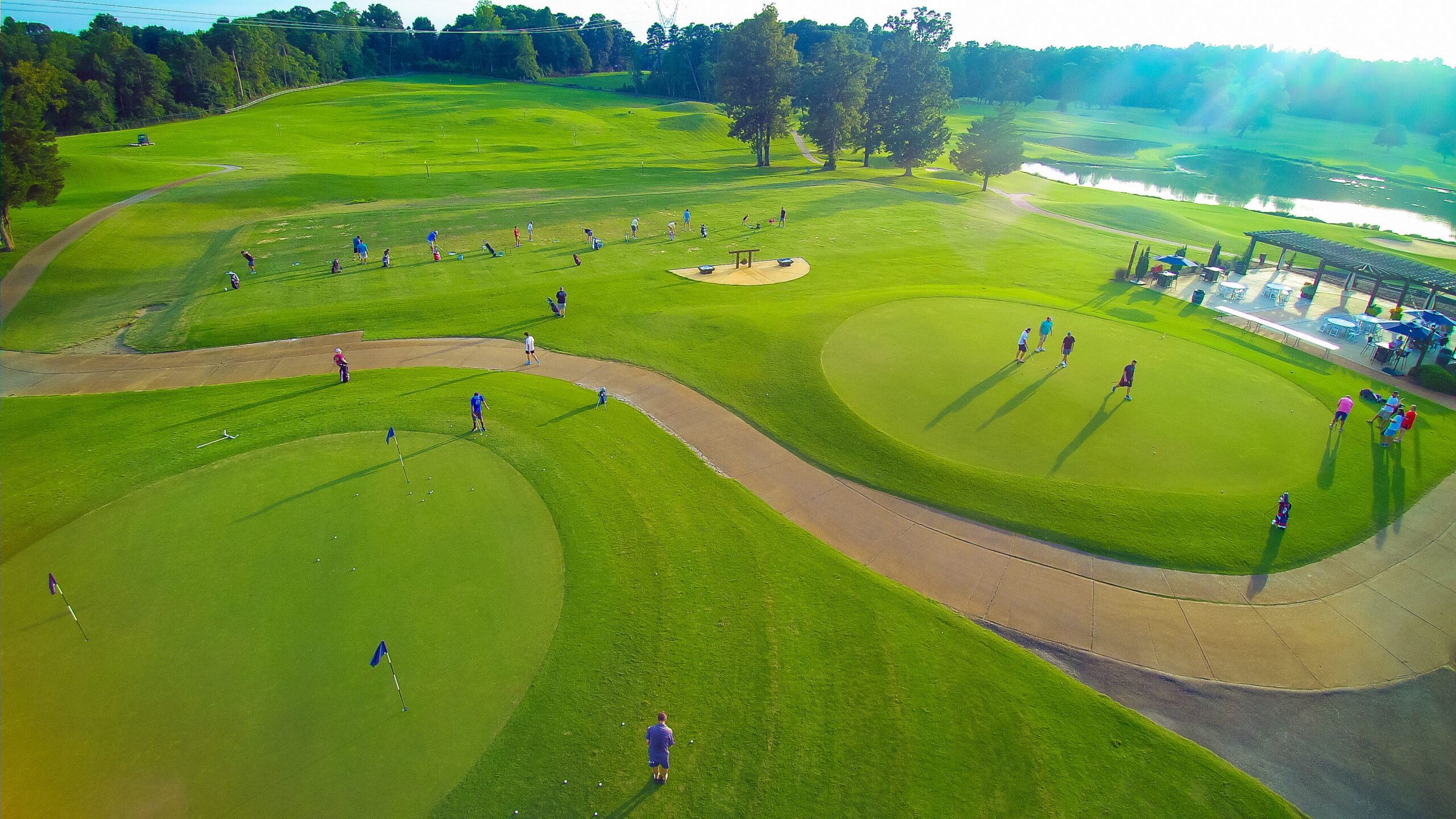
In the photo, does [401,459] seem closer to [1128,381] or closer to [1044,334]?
[1044,334]

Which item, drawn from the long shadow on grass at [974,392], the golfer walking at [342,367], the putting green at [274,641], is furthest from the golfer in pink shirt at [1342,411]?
the golfer walking at [342,367]

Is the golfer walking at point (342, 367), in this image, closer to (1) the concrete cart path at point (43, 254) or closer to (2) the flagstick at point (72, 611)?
(2) the flagstick at point (72, 611)

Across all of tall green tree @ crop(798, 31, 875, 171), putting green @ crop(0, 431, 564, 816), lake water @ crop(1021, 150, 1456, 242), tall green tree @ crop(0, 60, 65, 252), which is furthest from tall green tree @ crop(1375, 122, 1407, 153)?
tall green tree @ crop(0, 60, 65, 252)

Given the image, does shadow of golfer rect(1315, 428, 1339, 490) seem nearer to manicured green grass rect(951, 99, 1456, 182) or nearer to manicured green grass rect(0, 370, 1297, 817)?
manicured green grass rect(0, 370, 1297, 817)

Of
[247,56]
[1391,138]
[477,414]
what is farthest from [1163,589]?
[1391,138]

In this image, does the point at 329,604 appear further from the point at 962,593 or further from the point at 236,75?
the point at 236,75

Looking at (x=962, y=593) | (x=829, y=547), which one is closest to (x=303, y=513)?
(x=829, y=547)

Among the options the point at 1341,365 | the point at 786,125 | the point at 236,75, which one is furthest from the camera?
the point at 236,75
